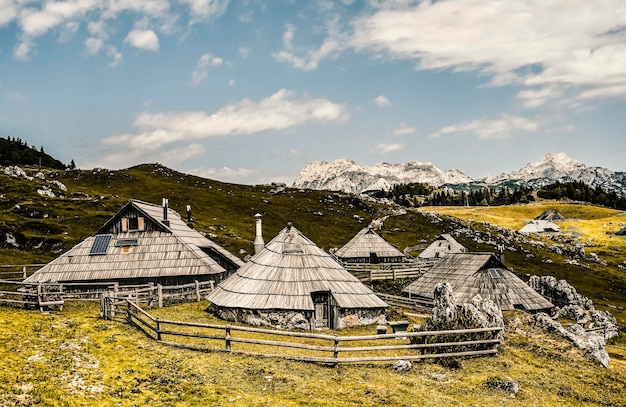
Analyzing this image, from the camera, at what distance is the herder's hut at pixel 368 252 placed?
2849 inches

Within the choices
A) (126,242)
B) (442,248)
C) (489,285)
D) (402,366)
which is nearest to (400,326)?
(402,366)

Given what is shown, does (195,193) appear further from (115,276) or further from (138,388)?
(138,388)

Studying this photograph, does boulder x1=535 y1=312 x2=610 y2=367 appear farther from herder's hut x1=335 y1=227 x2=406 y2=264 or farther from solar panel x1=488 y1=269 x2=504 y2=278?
herder's hut x1=335 y1=227 x2=406 y2=264

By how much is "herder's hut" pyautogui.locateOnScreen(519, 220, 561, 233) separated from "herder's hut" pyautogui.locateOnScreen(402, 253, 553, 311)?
12170 cm

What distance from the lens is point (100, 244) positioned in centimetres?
4284

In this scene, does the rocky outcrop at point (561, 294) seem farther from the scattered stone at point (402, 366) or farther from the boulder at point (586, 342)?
the scattered stone at point (402, 366)

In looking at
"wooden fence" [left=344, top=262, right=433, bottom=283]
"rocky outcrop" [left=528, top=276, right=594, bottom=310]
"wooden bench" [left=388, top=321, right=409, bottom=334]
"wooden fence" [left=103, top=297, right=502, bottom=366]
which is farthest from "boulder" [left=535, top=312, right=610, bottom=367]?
"rocky outcrop" [left=528, top=276, right=594, bottom=310]

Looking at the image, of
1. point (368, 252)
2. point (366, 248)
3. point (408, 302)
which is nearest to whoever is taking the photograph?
point (408, 302)

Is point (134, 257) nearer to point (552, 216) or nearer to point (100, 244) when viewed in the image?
point (100, 244)

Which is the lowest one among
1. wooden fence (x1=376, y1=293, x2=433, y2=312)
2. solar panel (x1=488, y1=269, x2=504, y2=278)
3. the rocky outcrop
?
the rocky outcrop

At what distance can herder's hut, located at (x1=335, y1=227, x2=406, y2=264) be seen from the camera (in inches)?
2849

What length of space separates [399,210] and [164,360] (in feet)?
408

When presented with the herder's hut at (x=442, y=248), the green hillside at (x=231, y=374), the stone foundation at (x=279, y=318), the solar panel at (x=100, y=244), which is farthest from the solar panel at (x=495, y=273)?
the solar panel at (x=100, y=244)

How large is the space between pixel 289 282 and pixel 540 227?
14795cm
